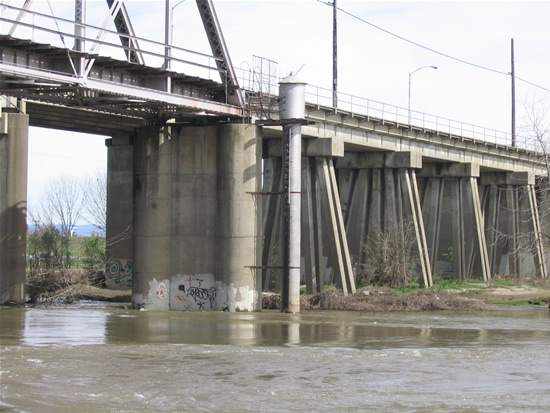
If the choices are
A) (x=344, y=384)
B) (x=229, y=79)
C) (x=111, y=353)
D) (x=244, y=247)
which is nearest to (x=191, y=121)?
(x=229, y=79)

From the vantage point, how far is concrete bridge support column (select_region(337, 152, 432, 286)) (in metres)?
43.8

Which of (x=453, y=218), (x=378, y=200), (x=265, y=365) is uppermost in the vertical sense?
(x=378, y=200)

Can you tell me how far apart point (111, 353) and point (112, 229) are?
24.1m

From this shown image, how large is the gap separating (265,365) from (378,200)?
26.1 meters

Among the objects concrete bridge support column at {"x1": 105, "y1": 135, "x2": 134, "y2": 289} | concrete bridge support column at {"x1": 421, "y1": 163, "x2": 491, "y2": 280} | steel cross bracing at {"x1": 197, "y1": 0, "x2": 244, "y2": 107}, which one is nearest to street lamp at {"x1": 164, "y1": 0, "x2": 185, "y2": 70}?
steel cross bracing at {"x1": 197, "y1": 0, "x2": 244, "y2": 107}

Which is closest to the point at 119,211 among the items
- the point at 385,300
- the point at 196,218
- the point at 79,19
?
the point at 196,218

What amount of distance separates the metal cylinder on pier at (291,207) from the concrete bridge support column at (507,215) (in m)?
28.6

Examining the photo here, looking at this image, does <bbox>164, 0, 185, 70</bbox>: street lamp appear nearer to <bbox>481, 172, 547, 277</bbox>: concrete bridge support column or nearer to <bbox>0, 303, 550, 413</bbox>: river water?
<bbox>0, 303, 550, 413</bbox>: river water

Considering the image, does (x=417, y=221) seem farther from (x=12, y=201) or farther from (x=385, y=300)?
(x=12, y=201)

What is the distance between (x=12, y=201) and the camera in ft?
102

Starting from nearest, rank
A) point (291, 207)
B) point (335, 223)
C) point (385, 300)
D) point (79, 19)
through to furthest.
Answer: point (79, 19)
point (291, 207)
point (385, 300)
point (335, 223)

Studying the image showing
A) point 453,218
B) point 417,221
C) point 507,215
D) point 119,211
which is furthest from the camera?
point 507,215

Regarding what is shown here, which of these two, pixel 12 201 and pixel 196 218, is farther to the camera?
pixel 196 218

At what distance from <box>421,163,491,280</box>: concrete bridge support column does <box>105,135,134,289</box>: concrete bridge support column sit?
17.2 metres
